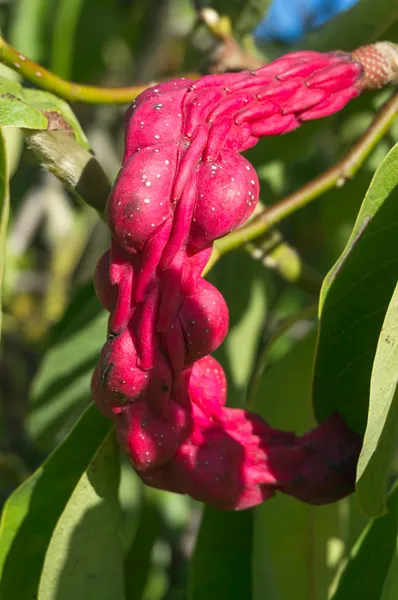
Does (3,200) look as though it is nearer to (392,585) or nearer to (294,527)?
(392,585)

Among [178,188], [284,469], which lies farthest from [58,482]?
[178,188]

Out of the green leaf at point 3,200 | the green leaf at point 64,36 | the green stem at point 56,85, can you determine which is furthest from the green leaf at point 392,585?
the green leaf at point 64,36

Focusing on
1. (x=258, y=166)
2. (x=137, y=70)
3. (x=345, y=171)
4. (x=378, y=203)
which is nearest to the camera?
(x=378, y=203)

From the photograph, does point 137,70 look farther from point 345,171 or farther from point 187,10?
point 345,171

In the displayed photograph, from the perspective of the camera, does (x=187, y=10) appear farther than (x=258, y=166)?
Yes

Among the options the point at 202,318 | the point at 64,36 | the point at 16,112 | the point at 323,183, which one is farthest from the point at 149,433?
the point at 64,36

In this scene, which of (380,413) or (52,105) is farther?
(52,105)

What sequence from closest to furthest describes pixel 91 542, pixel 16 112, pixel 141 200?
pixel 141 200, pixel 16 112, pixel 91 542
